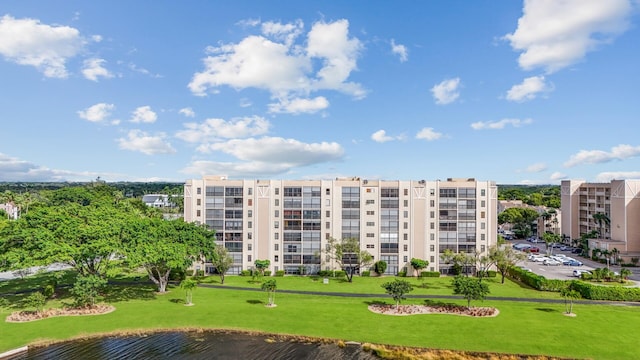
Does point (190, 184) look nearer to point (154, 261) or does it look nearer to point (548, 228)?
point (154, 261)

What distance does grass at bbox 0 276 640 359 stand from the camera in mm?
41312

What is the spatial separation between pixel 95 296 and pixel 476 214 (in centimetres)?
7055

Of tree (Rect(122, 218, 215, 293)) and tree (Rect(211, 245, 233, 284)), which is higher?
tree (Rect(122, 218, 215, 293))

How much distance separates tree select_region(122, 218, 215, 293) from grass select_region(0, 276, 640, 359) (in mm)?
4893

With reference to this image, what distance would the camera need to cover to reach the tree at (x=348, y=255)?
77438 millimetres

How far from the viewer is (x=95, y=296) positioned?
177 feet

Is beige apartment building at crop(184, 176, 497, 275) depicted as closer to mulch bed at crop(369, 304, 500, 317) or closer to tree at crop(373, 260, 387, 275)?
tree at crop(373, 260, 387, 275)

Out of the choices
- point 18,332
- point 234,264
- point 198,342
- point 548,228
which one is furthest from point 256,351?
point 548,228

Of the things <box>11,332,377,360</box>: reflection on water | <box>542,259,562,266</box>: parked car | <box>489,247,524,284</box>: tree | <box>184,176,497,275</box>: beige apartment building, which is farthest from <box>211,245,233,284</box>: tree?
<box>542,259,562,266</box>: parked car

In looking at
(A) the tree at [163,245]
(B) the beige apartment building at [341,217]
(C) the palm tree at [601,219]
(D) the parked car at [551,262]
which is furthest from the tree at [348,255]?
(C) the palm tree at [601,219]

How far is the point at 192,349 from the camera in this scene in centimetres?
4078

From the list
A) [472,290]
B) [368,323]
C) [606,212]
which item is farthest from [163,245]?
[606,212]

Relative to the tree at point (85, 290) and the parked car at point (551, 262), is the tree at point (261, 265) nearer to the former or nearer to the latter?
the tree at point (85, 290)

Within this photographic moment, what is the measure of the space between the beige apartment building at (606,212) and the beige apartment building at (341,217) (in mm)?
42671
